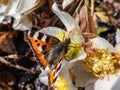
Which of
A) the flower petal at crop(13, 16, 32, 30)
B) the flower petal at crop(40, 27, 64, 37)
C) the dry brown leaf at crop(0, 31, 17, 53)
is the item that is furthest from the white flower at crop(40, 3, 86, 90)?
the dry brown leaf at crop(0, 31, 17, 53)

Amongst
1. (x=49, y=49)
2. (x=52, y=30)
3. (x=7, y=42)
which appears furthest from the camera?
(x=7, y=42)

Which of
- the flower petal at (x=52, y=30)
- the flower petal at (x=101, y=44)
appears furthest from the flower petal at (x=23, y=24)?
the flower petal at (x=101, y=44)

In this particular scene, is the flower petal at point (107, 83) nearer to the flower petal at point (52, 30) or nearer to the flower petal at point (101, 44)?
the flower petal at point (101, 44)

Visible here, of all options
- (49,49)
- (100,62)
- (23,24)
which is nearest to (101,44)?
(100,62)

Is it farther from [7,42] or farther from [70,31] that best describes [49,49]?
[7,42]

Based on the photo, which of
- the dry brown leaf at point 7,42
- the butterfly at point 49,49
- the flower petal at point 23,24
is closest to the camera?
the butterfly at point 49,49

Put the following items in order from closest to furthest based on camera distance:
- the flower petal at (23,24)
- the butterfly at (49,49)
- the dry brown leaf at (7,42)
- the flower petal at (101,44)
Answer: the butterfly at (49,49) < the flower petal at (101,44) < the flower petal at (23,24) < the dry brown leaf at (7,42)

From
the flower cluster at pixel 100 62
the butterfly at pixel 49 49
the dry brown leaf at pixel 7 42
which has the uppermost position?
the butterfly at pixel 49 49

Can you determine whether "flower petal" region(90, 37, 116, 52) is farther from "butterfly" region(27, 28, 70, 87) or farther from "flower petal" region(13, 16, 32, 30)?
"flower petal" region(13, 16, 32, 30)

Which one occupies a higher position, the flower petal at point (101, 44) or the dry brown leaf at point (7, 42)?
the flower petal at point (101, 44)

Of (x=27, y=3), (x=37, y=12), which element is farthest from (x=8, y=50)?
(x=27, y=3)
